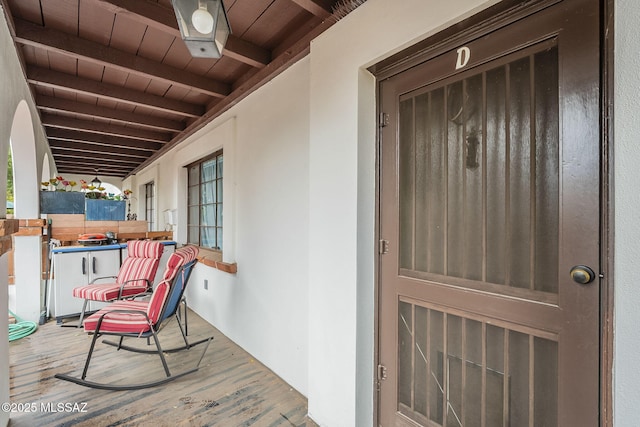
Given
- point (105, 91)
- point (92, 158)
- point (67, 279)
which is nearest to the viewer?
point (105, 91)

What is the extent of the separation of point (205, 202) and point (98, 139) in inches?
87.5

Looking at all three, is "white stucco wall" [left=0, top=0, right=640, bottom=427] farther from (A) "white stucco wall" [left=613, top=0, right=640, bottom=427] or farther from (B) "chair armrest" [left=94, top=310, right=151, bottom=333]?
(B) "chair armrest" [left=94, top=310, right=151, bottom=333]

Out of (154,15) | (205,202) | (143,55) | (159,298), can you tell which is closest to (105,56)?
(143,55)

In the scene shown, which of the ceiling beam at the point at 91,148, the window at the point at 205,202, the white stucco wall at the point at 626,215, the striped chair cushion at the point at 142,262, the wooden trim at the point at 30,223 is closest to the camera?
the white stucco wall at the point at 626,215

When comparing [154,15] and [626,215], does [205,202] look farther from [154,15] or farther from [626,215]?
[626,215]

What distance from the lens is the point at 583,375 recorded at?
99 centimetres

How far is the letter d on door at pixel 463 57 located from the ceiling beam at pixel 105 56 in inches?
90.2

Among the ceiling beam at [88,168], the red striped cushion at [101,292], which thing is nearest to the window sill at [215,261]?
the red striped cushion at [101,292]

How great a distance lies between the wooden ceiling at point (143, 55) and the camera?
187 centimetres

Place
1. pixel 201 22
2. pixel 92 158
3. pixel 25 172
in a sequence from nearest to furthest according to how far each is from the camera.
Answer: pixel 201 22
pixel 25 172
pixel 92 158

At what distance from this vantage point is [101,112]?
11.7ft

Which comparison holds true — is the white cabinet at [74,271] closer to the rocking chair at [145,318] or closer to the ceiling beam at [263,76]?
the rocking chair at [145,318]

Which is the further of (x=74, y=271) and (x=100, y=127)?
(x=100, y=127)

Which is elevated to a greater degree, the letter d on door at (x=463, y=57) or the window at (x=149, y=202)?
the letter d on door at (x=463, y=57)
